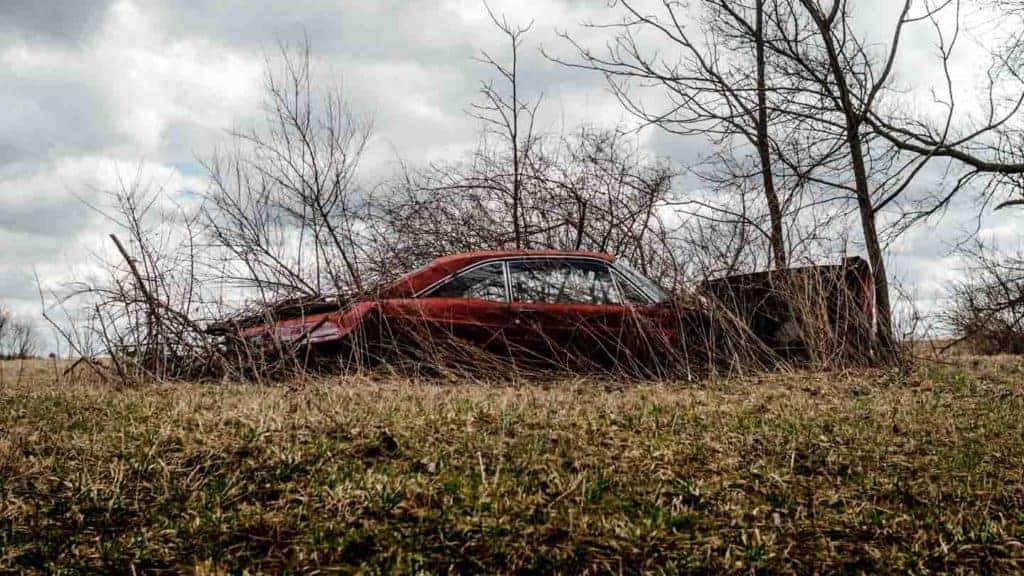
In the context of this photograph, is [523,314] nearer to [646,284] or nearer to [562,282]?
[562,282]

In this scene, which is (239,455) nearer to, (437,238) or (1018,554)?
(1018,554)

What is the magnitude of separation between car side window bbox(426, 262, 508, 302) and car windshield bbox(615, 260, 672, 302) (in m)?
1.20

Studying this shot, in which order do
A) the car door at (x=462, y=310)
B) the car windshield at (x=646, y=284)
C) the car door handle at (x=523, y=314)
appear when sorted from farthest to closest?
1. the car windshield at (x=646, y=284)
2. the car door handle at (x=523, y=314)
3. the car door at (x=462, y=310)

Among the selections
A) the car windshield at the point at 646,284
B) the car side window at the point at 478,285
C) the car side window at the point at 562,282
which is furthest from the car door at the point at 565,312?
the car windshield at the point at 646,284

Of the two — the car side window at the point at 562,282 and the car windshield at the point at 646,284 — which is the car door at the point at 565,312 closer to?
the car side window at the point at 562,282

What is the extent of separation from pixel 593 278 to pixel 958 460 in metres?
3.75

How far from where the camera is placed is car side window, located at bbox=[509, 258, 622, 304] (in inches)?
271

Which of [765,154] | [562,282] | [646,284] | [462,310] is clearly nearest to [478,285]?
[462,310]

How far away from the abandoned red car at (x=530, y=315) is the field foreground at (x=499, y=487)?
5.06 ft

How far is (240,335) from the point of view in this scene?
261 inches

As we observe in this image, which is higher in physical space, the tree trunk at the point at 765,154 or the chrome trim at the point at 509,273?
the tree trunk at the point at 765,154

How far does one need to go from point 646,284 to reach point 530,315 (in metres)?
1.31

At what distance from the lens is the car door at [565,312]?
673cm

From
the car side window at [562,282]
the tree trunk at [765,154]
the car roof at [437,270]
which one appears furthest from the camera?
the tree trunk at [765,154]
